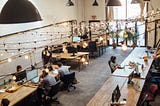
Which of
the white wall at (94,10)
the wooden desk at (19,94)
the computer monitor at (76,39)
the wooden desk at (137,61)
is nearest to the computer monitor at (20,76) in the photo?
the wooden desk at (19,94)

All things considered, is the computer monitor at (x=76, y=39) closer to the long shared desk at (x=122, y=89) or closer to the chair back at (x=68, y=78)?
the chair back at (x=68, y=78)

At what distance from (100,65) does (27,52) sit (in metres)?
3.93

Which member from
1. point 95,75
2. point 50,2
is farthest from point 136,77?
point 50,2

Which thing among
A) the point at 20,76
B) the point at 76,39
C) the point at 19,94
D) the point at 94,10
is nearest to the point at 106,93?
the point at 19,94

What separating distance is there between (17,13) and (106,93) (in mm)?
4948

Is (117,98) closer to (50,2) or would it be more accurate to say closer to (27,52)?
(27,52)

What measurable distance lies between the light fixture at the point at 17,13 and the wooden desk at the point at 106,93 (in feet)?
13.7

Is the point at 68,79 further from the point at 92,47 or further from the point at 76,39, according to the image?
the point at 76,39

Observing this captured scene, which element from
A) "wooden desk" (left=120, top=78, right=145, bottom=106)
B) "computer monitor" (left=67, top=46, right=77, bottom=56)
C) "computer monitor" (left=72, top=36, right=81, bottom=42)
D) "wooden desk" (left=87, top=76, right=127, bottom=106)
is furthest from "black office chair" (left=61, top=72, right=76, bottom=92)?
"computer monitor" (left=72, top=36, right=81, bottom=42)

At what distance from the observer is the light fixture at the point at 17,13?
7.92 ft

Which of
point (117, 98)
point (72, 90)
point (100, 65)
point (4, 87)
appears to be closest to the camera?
point (117, 98)

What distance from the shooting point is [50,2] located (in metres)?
13.9

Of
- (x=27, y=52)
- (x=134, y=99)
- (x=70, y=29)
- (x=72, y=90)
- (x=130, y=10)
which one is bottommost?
(x=72, y=90)

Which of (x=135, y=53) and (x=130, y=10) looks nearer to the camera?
(x=135, y=53)
